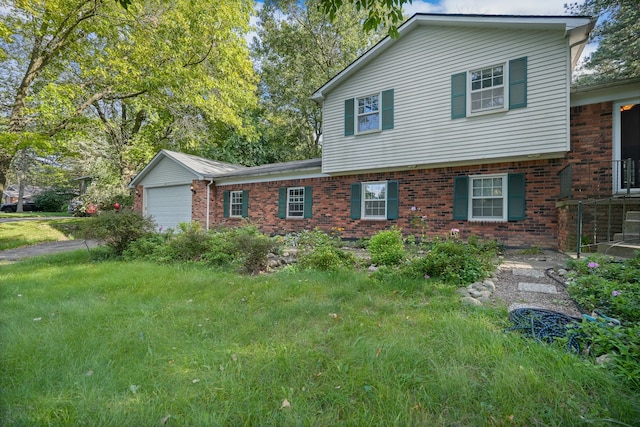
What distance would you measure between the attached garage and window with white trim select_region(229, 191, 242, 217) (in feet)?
3.53

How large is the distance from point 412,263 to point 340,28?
67.7 ft

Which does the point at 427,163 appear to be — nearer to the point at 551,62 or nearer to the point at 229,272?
the point at 551,62

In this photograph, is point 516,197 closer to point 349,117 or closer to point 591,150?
point 591,150

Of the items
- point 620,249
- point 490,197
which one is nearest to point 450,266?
point 620,249

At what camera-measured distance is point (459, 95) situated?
334 inches

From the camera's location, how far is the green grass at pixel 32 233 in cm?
1213

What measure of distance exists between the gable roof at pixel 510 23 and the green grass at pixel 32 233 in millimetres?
13095

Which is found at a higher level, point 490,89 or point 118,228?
point 490,89

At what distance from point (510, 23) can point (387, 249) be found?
273 inches

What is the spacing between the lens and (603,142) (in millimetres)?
7129

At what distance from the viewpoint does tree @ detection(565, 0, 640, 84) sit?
13.9m

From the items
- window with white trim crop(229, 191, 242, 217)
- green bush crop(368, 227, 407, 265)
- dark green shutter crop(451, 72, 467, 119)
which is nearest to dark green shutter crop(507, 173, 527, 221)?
dark green shutter crop(451, 72, 467, 119)

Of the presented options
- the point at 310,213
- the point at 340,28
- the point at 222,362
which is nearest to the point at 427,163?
the point at 310,213

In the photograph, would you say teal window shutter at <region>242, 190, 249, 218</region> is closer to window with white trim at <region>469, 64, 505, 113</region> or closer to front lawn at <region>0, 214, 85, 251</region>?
front lawn at <region>0, 214, 85, 251</region>
